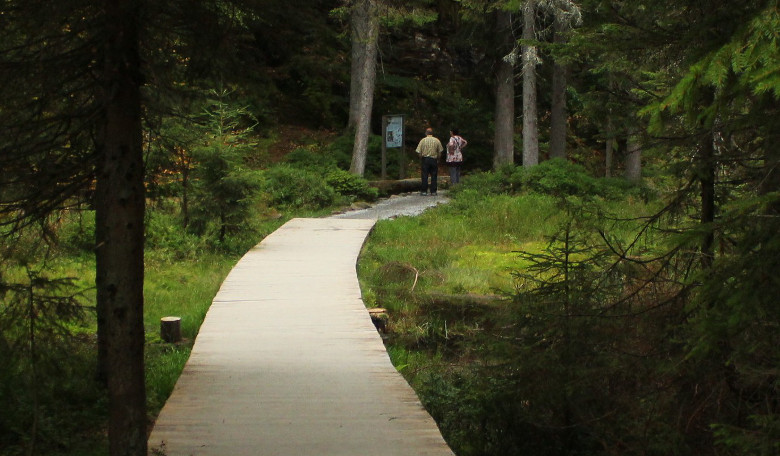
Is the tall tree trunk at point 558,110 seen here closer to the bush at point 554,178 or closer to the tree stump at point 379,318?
the bush at point 554,178

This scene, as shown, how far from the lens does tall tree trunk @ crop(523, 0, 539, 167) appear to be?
25.5m

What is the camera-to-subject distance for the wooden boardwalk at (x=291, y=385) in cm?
623

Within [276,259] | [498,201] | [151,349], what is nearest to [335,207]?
[498,201]

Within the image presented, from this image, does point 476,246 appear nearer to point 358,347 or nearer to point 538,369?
point 358,347

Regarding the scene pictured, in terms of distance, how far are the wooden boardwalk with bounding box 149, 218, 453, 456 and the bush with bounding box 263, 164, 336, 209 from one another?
10.5m

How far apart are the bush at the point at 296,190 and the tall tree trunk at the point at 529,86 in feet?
21.2

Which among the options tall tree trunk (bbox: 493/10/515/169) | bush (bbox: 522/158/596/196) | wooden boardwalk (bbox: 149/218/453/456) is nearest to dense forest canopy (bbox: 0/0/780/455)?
wooden boardwalk (bbox: 149/218/453/456)

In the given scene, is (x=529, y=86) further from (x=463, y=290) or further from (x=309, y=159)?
(x=463, y=290)

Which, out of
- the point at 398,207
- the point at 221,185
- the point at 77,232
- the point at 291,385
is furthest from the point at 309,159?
the point at 291,385

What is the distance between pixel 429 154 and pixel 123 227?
71.8ft

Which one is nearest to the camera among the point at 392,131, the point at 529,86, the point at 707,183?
the point at 707,183

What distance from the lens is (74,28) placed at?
521 cm

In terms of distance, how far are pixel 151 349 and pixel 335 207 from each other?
1384 centimetres

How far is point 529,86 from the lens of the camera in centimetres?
2673
